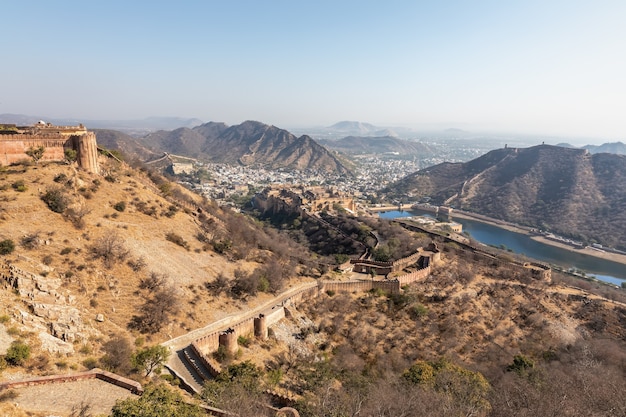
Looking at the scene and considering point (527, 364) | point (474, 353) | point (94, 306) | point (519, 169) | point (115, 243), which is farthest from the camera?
point (519, 169)

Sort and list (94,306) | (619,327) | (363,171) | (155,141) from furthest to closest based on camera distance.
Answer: (155,141) < (363,171) < (619,327) < (94,306)

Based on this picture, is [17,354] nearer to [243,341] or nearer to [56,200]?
[243,341]

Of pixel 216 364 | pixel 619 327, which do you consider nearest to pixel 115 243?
pixel 216 364

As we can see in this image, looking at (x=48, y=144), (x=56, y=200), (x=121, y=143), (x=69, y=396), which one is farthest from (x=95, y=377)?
(x=121, y=143)

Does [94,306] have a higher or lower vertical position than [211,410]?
higher

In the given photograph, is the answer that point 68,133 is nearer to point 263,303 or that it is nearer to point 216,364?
point 263,303

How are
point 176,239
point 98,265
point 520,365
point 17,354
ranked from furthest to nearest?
point 176,239
point 520,365
point 98,265
point 17,354

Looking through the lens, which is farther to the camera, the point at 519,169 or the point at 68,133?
Answer: the point at 519,169

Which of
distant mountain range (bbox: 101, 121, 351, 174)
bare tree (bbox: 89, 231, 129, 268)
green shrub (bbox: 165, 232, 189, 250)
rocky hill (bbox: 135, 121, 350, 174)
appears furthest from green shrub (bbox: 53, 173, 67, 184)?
rocky hill (bbox: 135, 121, 350, 174)

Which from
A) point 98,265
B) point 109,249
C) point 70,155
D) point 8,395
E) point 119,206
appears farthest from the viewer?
point 70,155
